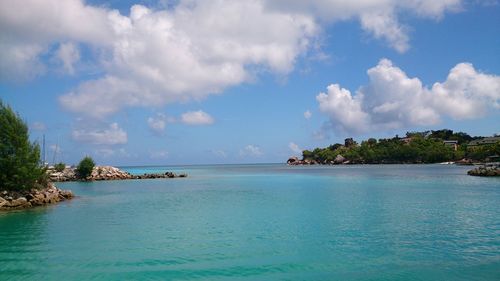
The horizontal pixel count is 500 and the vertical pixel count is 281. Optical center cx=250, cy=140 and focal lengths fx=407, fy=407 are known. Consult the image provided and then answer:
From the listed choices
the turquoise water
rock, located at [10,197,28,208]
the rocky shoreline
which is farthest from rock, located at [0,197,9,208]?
the rocky shoreline

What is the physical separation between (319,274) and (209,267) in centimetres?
451

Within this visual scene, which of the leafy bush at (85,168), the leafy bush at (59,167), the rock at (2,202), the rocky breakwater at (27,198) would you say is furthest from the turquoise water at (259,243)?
the leafy bush at (59,167)

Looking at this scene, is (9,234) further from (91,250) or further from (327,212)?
(327,212)

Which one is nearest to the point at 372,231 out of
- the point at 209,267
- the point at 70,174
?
the point at 209,267

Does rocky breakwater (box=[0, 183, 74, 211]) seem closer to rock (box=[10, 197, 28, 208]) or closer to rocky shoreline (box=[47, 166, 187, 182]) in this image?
rock (box=[10, 197, 28, 208])

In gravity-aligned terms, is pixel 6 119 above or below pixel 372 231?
above

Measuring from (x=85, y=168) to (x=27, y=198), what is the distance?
55489 millimetres

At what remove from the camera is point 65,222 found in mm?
29609

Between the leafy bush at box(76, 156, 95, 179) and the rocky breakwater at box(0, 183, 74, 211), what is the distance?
165 ft

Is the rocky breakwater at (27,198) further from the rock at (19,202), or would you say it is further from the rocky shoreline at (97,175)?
the rocky shoreline at (97,175)

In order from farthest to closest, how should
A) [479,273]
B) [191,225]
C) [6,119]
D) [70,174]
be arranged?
[70,174]
[6,119]
[191,225]
[479,273]

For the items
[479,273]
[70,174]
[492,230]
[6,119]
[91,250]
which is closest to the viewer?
[479,273]

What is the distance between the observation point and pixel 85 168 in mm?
93938

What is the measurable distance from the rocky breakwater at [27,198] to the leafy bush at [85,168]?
165 feet
